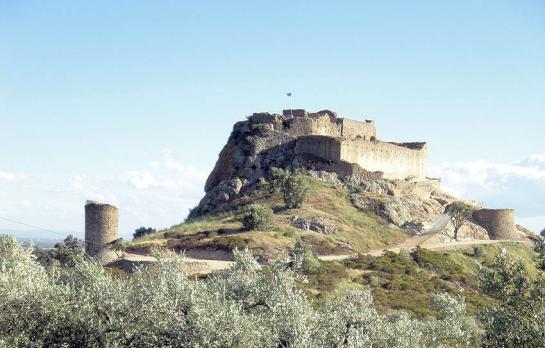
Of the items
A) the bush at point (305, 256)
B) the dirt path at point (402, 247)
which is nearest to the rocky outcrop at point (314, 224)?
the dirt path at point (402, 247)

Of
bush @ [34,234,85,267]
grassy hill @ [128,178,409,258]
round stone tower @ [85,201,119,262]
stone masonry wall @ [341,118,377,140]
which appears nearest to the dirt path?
grassy hill @ [128,178,409,258]

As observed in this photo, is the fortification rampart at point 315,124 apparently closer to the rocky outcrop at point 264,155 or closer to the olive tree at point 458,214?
the rocky outcrop at point 264,155

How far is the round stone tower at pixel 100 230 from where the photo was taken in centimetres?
5150

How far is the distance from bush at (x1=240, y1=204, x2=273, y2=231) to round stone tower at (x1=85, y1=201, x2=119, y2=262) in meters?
9.68

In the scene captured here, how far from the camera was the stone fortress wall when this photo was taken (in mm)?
69125

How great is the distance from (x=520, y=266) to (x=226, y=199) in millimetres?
44065

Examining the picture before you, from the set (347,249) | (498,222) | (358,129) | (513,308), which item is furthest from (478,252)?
(513,308)

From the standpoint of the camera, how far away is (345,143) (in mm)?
69000

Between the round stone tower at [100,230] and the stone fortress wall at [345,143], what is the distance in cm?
2327

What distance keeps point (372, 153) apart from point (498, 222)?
1357 cm

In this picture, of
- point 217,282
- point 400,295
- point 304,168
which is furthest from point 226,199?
point 217,282

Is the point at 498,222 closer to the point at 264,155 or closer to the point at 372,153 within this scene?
the point at 372,153

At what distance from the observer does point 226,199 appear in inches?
2643

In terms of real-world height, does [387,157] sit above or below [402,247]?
above
